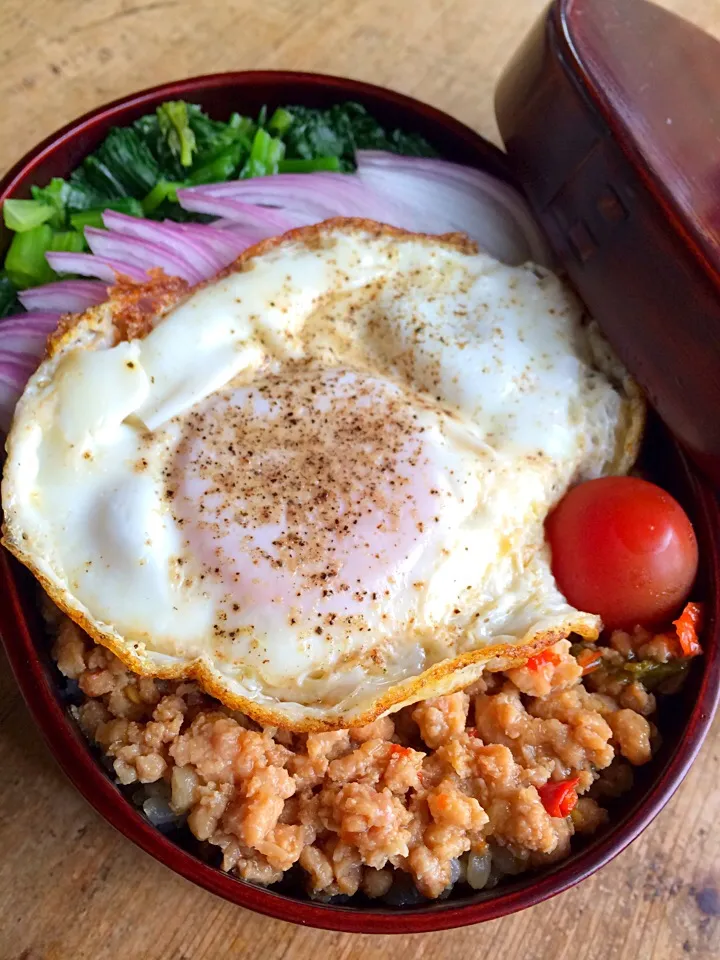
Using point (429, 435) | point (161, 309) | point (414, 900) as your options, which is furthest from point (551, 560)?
point (161, 309)

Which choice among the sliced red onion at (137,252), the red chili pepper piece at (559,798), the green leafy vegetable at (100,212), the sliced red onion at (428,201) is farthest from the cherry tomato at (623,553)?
the green leafy vegetable at (100,212)

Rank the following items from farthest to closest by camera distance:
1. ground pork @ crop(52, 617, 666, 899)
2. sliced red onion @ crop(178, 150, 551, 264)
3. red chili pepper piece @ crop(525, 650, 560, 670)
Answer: sliced red onion @ crop(178, 150, 551, 264) < red chili pepper piece @ crop(525, 650, 560, 670) < ground pork @ crop(52, 617, 666, 899)

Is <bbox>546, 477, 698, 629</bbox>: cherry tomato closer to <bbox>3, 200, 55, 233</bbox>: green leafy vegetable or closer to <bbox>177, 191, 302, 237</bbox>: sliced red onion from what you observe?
<bbox>177, 191, 302, 237</bbox>: sliced red onion

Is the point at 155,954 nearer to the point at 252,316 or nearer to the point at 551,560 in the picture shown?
the point at 551,560

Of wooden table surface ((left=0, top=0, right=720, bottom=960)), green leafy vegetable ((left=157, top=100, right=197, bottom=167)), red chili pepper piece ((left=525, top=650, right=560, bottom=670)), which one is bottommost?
wooden table surface ((left=0, top=0, right=720, bottom=960))

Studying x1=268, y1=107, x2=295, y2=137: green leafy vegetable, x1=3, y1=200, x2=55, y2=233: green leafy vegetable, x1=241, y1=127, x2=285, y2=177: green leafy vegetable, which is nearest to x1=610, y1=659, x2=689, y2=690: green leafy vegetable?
x1=241, y1=127, x2=285, y2=177: green leafy vegetable

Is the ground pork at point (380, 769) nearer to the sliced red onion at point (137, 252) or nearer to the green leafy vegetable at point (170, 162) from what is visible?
the sliced red onion at point (137, 252)
